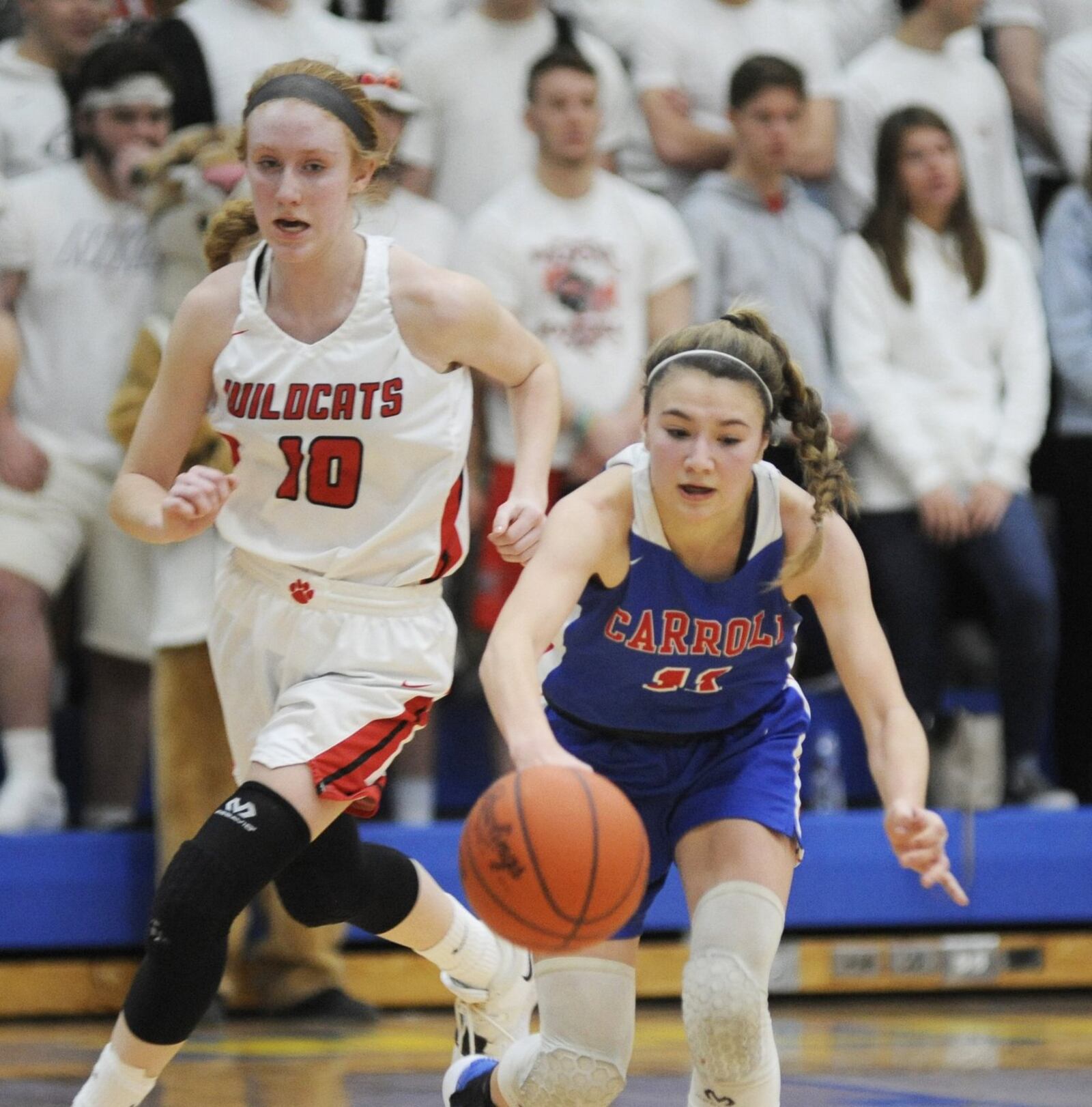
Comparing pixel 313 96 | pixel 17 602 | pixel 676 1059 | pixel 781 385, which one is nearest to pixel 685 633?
pixel 781 385

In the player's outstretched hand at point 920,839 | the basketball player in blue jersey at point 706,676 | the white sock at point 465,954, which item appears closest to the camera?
the player's outstretched hand at point 920,839

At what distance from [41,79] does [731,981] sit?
4.22 metres

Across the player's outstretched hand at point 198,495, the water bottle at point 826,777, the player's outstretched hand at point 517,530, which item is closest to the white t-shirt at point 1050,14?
the water bottle at point 826,777

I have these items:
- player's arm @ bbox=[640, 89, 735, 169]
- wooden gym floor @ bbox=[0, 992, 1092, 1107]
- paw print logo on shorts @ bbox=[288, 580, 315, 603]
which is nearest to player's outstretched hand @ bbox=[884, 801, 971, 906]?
paw print logo on shorts @ bbox=[288, 580, 315, 603]

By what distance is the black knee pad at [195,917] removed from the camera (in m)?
3.51

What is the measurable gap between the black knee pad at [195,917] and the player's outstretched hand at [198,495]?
56 cm

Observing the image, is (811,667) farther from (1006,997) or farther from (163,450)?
(163,450)

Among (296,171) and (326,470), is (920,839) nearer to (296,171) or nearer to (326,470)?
(326,470)

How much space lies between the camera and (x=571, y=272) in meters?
6.10

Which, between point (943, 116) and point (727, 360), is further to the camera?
point (943, 116)

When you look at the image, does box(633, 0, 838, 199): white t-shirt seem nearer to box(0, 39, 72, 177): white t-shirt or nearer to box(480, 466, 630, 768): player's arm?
box(0, 39, 72, 177): white t-shirt

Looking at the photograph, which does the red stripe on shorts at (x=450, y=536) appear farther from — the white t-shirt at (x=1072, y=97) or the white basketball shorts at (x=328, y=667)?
the white t-shirt at (x=1072, y=97)

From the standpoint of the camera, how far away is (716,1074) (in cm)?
337

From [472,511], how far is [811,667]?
56.4 inches
